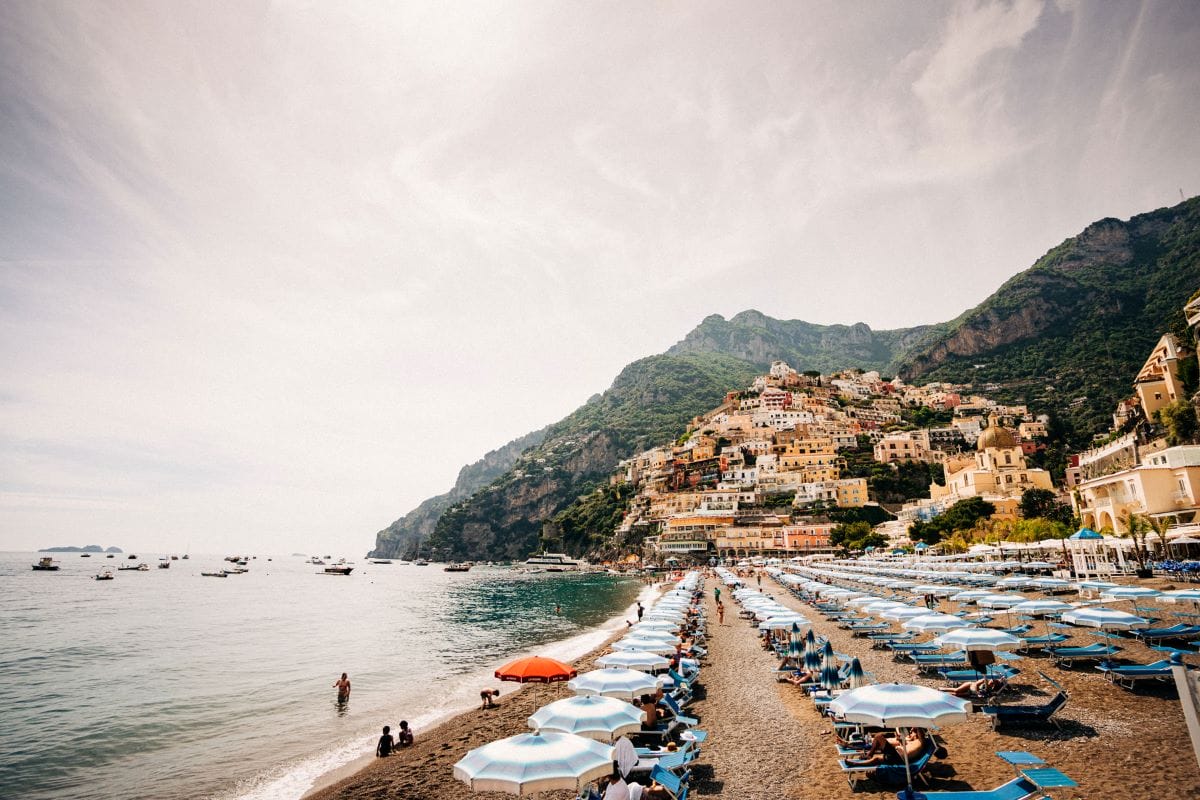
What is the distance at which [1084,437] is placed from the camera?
300ft

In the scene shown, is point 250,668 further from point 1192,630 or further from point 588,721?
point 1192,630

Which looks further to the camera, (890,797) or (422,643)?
(422,643)

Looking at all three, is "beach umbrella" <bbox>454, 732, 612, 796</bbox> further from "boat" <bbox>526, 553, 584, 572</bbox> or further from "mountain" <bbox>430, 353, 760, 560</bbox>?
"mountain" <bbox>430, 353, 760, 560</bbox>

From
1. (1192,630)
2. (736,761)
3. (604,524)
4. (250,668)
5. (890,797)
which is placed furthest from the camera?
(604,524)

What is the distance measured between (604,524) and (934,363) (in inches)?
4012

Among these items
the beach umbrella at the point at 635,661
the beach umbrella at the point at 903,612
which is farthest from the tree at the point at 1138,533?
the beach umbrella at the point at 635,661

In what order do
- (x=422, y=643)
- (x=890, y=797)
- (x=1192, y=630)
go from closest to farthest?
(x=890, y=797) → (x=1192, y=630) → (x=422, y=643)

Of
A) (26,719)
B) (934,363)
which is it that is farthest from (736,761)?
(934,363)

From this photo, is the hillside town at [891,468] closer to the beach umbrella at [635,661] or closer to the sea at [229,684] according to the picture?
the beach umbrella at [635,661]

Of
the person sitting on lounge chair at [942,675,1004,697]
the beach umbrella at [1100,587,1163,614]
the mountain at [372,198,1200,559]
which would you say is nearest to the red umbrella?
the person sitting on lounge chair at [942,675,1004,697]

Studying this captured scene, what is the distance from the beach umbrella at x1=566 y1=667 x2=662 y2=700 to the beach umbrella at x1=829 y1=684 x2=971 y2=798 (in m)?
3.78

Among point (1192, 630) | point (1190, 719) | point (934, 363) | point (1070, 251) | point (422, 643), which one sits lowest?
point (422, 643)

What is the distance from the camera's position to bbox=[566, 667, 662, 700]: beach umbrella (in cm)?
1051

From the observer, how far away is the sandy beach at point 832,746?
26.2ft
